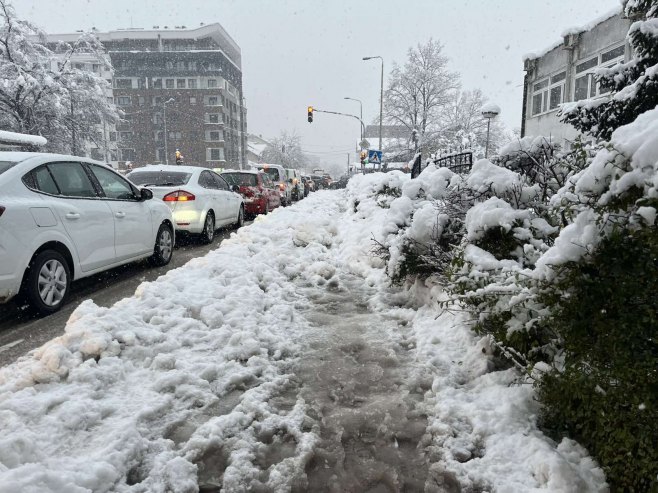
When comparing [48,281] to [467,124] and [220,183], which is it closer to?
[220,183]

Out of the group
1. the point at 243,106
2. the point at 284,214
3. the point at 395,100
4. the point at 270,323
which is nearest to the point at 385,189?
the point at 284,214

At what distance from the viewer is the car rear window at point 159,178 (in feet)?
30.7

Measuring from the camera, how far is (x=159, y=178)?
9484 mm

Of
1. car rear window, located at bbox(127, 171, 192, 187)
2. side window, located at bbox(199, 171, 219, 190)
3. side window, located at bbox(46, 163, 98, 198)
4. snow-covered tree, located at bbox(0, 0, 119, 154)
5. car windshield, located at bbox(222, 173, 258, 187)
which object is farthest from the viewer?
snow-covered tree, located at bbox(0, 0, 119, 154)

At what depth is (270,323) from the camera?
179 inches

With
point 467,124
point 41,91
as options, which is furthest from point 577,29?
point 467,124

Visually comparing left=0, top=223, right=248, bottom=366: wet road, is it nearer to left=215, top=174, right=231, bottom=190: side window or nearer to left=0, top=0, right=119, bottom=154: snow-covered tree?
left=215, top=174, right=231, bottom=190: side window

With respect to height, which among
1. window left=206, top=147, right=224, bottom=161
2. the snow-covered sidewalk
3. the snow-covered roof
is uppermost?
the snow-covered roof

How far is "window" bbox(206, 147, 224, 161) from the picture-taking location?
72.1 metres

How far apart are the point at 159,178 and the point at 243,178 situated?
5.94m

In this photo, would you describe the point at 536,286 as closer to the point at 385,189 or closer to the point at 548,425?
the point at 548,425

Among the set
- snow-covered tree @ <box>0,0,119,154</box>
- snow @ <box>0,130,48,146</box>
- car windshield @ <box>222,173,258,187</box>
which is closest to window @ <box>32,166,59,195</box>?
car windshield @ <box>222,173,258,187</box>

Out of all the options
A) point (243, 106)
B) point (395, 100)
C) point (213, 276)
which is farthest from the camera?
point (243, 106)

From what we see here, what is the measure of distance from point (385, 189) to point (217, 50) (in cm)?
7095
